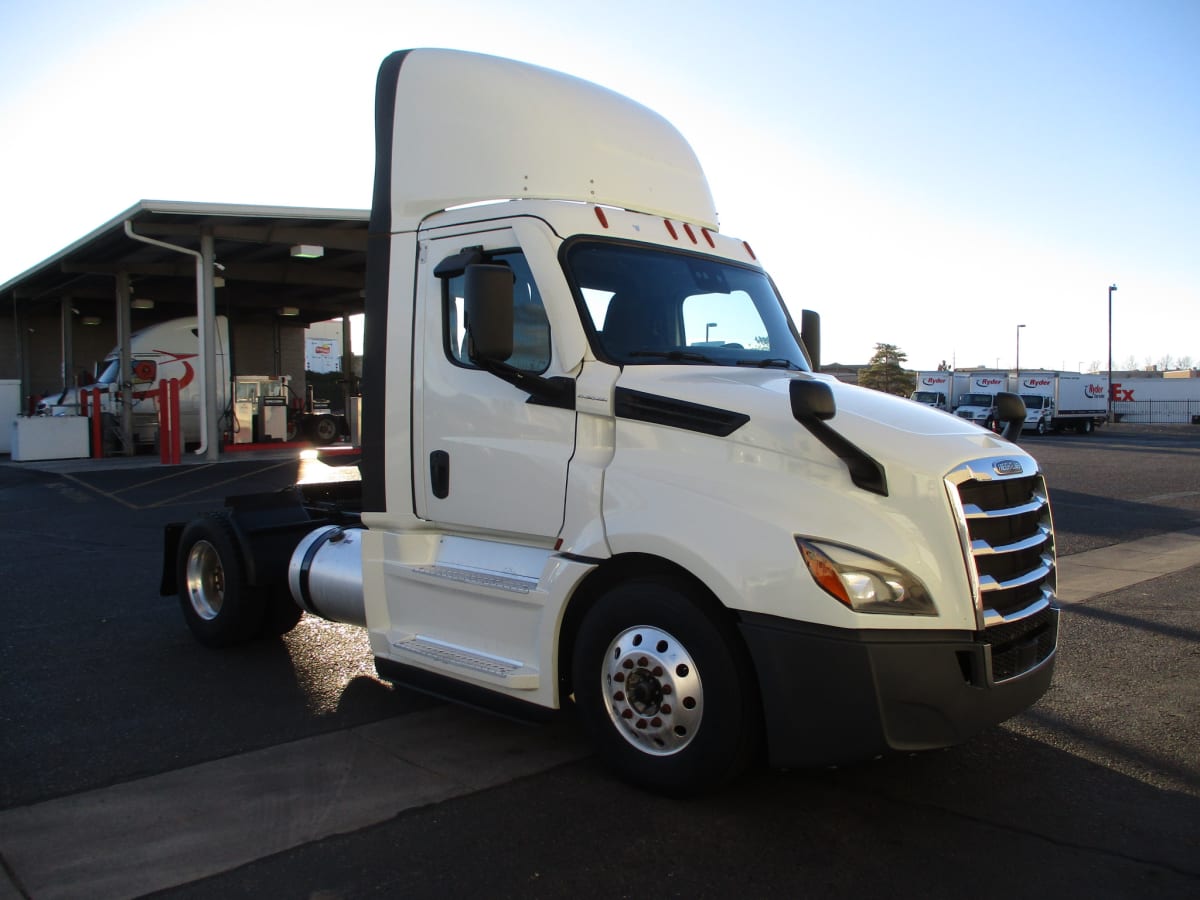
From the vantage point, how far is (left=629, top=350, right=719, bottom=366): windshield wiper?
429 cm

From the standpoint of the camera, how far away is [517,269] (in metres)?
4.39

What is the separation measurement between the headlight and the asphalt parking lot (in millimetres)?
930

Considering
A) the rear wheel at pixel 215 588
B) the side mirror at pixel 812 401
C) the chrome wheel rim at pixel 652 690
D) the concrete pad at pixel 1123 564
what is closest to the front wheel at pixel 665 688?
the chrome wheel rim at pixel 652 690

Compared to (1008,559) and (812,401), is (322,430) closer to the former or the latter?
(812,401)

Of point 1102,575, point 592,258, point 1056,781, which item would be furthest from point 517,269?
point 1102,575

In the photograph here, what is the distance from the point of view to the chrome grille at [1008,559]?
140 inches

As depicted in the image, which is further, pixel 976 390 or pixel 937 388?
pixel 937 388

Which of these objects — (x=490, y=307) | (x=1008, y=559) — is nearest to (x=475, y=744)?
(x=490, y=307)

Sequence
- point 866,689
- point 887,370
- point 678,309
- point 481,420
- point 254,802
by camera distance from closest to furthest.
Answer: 1. point 866,689
2. point 254,802
3. point 481,420
4. point 678,309
5. point 887,370

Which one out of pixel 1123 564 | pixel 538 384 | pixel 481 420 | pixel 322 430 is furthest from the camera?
pixel 322 430

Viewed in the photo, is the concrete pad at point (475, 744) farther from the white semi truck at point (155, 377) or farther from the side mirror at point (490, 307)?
the white semi truck at point (155, 377)

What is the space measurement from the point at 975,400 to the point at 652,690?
4574cm

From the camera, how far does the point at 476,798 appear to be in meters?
3.97

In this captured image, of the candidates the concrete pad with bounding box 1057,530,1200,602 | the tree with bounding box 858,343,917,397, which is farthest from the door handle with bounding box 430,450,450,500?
the tree with bounding box 858,343,917,397
